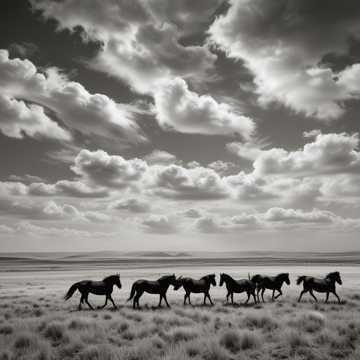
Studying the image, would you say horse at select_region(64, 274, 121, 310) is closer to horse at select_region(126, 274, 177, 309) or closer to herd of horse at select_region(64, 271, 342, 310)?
herd of horse at select_region(64, 271, 342, 310)

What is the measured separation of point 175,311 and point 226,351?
7.37 metres

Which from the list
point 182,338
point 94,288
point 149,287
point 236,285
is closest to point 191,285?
point 236,285

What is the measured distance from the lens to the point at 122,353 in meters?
9.12

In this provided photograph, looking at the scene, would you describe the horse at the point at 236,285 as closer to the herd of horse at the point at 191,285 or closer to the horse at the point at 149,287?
the herd of horse at the point at 191,285

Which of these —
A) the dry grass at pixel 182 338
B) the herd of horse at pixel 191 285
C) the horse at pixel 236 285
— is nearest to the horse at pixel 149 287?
the herd of horse at pixel 191 285

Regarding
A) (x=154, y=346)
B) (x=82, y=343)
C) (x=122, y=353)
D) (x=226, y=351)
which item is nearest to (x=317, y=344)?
(x=226, y=351)

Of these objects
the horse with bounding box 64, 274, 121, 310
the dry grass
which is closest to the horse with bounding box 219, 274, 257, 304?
the dry grass

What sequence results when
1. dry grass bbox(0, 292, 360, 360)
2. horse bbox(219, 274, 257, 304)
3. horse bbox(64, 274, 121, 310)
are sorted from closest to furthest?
dry grass bbox(0, 292, 360, 360) < horse bbox(64, 274, 121, 310) < horse bbox(219, 274, 257, 304)

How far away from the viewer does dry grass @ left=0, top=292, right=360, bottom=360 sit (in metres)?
9.30

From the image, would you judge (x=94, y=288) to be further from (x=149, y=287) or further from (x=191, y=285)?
(x=191, y=285)

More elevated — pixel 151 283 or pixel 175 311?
pixel 151 283

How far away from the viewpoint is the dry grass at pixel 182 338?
9305mm

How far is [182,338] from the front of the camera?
11039 millimetres

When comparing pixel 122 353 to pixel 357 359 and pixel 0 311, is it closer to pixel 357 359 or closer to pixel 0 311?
pixel 357 359
